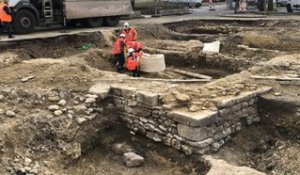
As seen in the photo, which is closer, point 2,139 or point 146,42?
point 2,139

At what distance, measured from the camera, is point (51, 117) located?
907 cm

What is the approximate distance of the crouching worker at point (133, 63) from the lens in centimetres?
1223

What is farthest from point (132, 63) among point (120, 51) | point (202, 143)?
point (202, 143)

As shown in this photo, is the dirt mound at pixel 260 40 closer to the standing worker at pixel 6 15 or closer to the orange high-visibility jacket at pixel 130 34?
the orange high-visibility jacket at pixel 130 34

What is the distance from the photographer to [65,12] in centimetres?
1698

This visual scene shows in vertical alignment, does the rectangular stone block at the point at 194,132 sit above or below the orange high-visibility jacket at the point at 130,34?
below

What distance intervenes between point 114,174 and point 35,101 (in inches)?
97.3

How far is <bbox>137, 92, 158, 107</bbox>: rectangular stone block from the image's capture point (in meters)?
8.88

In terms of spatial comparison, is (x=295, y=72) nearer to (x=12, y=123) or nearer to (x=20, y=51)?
(x=12, y=123)

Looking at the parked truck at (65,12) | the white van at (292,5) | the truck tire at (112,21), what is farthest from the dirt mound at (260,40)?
the white van at (292,5)

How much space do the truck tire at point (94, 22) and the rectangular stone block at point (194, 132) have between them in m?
10.8

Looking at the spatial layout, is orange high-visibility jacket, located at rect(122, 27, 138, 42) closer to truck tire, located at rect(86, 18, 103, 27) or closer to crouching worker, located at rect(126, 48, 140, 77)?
crouching worker, located at rect(126, 48, 140, 77)

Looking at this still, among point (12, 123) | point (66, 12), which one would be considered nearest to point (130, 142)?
point (12, 123)

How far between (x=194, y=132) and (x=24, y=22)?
10.3 meters
